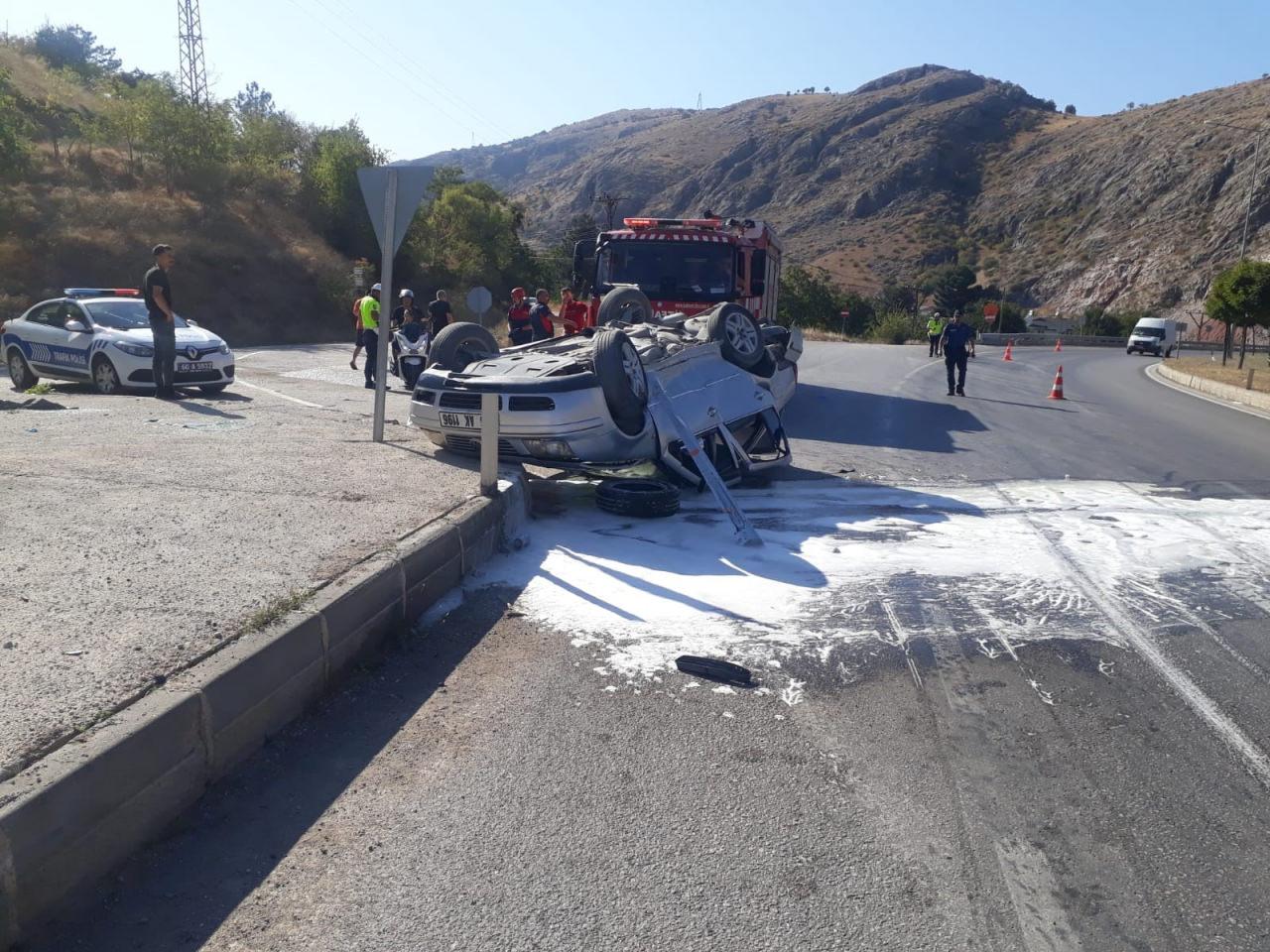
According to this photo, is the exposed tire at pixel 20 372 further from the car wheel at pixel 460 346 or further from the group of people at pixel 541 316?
the car wheel at pixel 460 346

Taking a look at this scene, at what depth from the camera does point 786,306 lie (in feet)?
206

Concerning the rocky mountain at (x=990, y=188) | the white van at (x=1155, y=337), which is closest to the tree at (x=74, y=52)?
the rocky mountain at (x=990, y=188)

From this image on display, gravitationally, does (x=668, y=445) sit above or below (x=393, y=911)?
above

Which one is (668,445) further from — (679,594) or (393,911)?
(393,911)

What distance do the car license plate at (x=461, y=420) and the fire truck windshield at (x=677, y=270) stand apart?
6996mm

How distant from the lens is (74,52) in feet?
306

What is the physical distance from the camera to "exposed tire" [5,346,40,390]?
15391 millimetres

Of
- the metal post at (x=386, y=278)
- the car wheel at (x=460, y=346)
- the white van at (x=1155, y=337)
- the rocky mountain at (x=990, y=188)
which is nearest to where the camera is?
the metal post at (x=386, y=278)

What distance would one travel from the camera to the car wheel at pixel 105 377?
1405 cm

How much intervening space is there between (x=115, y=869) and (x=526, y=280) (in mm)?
56209

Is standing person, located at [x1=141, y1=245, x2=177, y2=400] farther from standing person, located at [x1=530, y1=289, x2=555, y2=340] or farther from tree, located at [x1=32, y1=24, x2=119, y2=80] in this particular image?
tree, located at [x1=32, y1=24, x2=119, y2=80]

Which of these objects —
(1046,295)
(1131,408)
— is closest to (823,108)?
(1046,295)

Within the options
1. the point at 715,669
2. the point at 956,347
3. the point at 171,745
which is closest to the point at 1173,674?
the point at 715,669

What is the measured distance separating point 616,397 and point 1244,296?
31099 mm
